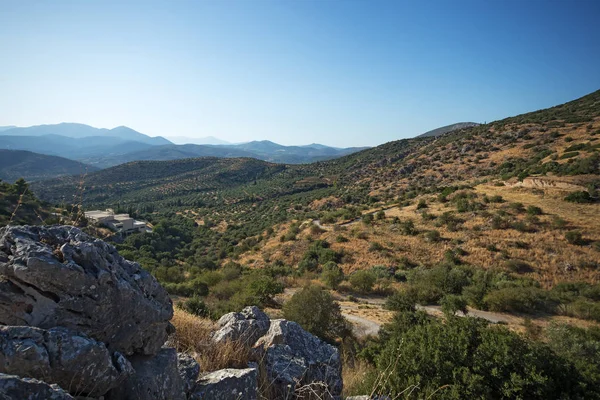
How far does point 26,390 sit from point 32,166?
631ft

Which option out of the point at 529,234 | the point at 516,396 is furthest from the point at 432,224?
the point at 516,396

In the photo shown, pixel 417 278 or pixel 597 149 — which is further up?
pixel 597 149

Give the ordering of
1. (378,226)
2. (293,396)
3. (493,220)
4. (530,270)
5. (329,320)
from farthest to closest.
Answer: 1. (378,226)
2. (493,220)
3. (530,270)
4. (329,320)
5. (293,396)

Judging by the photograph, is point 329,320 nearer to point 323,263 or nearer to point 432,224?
point 323,263

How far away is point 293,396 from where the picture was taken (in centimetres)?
375

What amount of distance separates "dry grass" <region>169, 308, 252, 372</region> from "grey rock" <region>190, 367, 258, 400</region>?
22.9 inches

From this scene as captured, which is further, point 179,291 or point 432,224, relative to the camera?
point 432,224

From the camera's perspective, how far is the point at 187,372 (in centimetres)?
324

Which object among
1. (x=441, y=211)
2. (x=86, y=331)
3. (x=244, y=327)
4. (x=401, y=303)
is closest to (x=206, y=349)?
(x=244, y=327)

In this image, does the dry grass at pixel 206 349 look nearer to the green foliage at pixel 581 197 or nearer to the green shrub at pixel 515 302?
the green shrub at pixel 515 302

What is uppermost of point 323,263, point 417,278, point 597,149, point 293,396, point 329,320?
point 597,149

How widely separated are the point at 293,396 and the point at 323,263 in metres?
24.4

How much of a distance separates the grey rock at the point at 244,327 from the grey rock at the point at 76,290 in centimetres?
153

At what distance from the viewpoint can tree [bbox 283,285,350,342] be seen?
1129 cm
